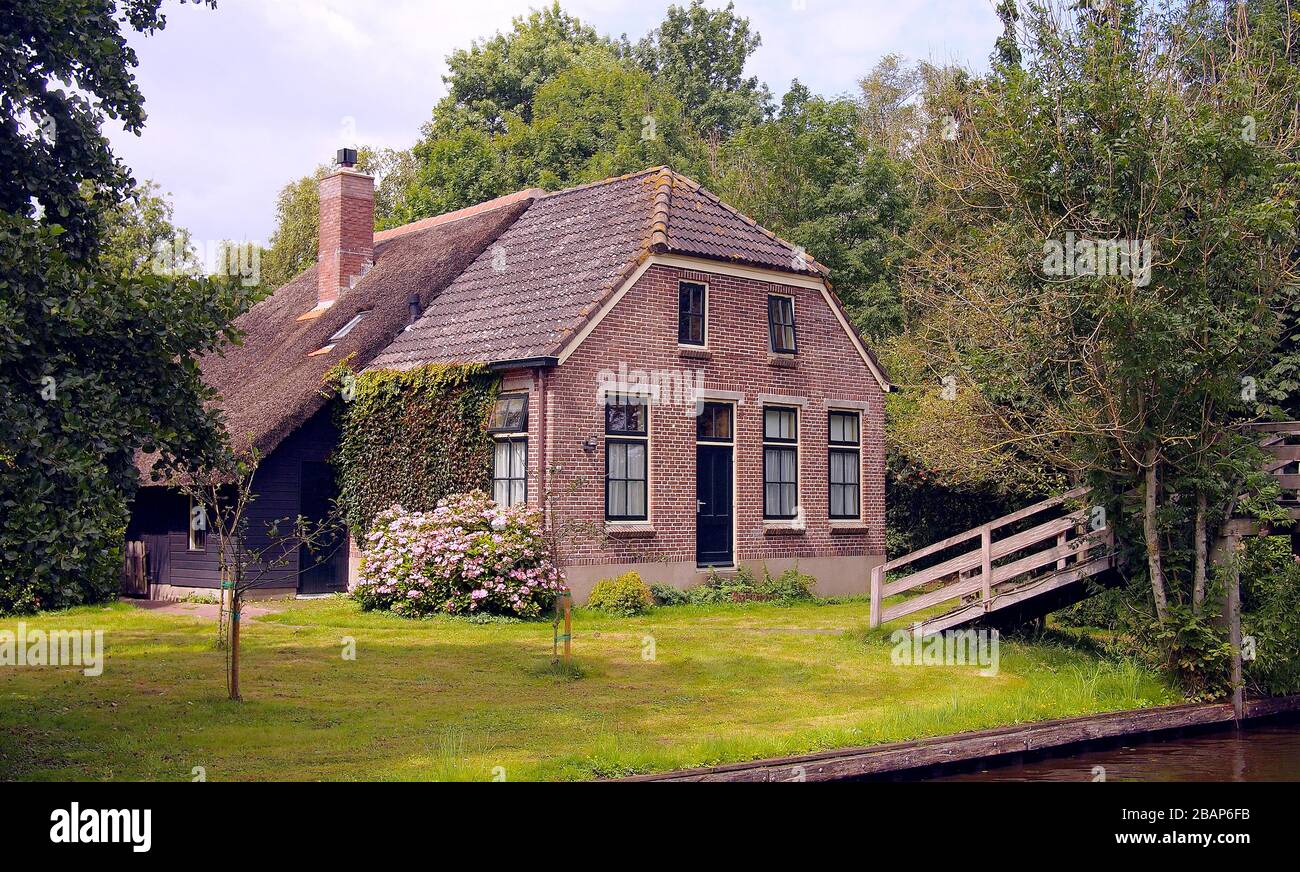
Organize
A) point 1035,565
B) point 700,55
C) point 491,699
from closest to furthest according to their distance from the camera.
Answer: point 491,699
point 1035,565
point 700,55

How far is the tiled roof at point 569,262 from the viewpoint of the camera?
21016 millimetres

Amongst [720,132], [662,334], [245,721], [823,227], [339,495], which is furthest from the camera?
[720,132]

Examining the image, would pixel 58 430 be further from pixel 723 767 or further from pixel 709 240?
pixel 709 240

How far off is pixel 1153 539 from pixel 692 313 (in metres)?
9.97

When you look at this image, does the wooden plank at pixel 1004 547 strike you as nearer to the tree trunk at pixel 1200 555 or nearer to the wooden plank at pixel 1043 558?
the wooden plank at pixel 1043 558

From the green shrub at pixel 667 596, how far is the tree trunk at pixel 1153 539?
840 centimetres

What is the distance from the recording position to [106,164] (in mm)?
11484

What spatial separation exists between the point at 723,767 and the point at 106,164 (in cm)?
770

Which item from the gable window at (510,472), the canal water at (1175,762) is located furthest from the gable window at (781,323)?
the canal water at (1175,762)

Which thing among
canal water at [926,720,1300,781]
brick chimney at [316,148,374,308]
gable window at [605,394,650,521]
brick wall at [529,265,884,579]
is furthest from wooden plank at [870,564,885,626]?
brick chimney at [316,148,374,308]

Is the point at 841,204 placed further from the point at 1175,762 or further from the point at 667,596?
the point at 1175,762

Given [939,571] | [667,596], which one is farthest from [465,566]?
[939,571]

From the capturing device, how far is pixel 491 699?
40.9 feet
